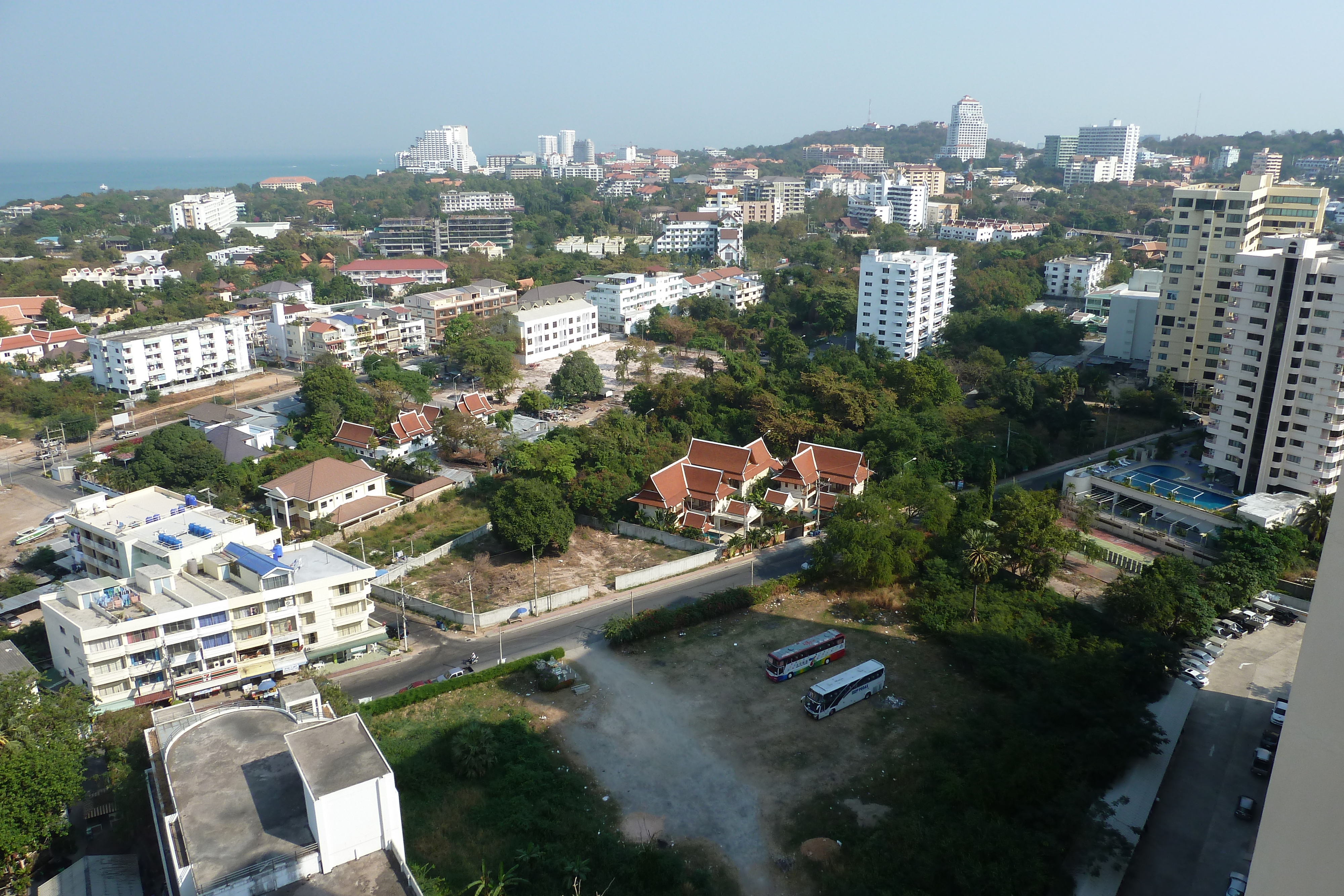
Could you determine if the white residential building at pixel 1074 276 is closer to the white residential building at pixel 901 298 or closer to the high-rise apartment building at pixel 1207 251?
the white residential building at pixel 901 298

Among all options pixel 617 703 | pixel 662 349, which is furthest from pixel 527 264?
pixel 617 703

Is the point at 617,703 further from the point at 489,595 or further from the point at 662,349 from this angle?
the point at 662,349

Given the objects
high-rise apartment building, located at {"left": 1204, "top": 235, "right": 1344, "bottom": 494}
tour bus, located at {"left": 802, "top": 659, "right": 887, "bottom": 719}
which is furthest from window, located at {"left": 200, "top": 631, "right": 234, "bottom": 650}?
high-rise apartment building, located at {"left": 1204, "top": 235, "right": 1344, "bottom": 494}

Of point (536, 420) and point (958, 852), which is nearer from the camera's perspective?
point (958, 852)

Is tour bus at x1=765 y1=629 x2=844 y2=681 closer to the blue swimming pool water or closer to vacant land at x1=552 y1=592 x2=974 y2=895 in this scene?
vacant land at x1=552 y1=592 x2=974 y2=895

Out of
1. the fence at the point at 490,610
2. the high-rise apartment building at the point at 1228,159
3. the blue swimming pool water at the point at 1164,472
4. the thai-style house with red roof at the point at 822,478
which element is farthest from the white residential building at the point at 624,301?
the high-rise apartment building at the point at 1228,159

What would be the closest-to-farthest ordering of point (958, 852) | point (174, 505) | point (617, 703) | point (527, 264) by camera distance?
point (958, 852)
point (617, 703)
point (174, 505)
point (527, 264)

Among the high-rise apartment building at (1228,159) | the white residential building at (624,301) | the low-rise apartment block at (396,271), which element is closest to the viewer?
the white residential building at (624,301)
